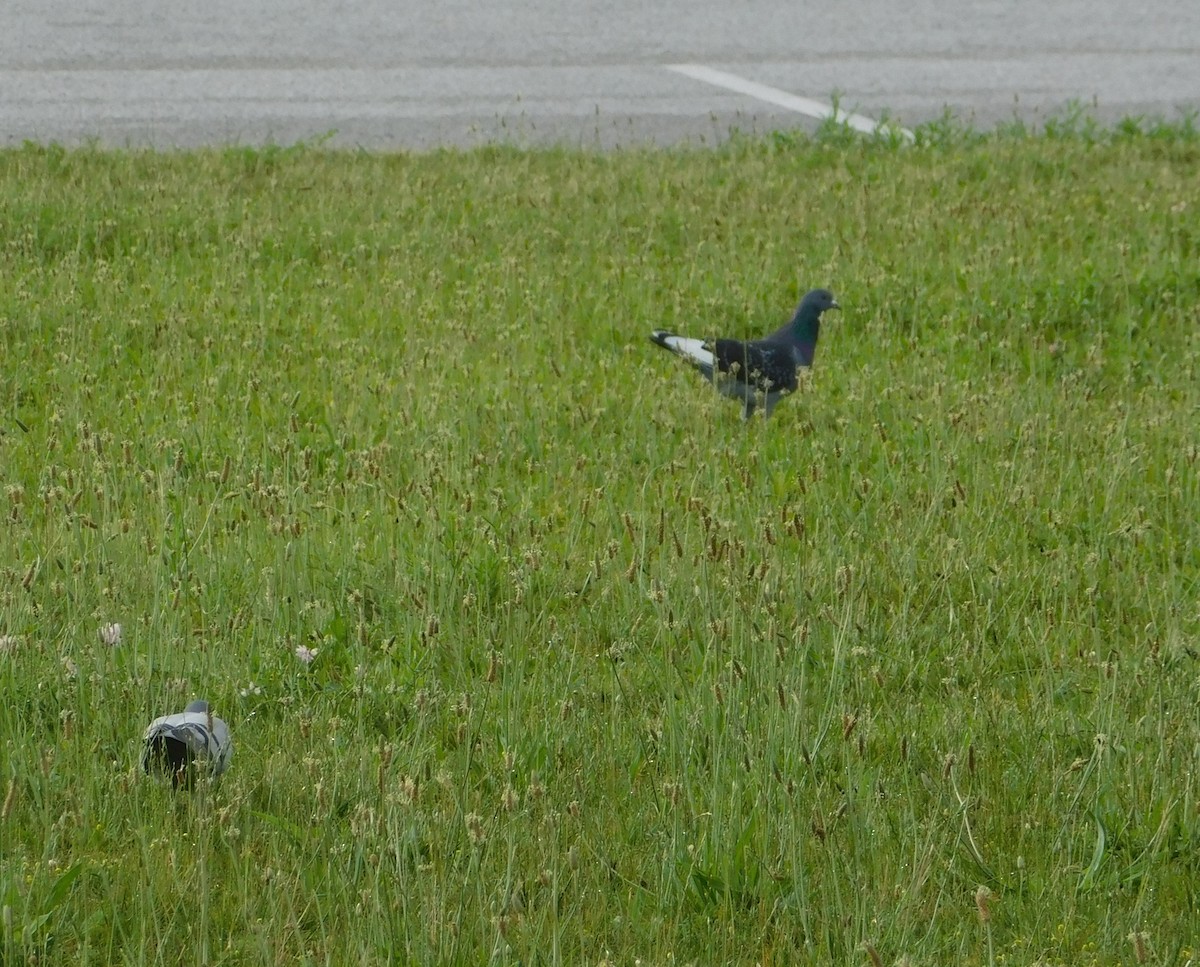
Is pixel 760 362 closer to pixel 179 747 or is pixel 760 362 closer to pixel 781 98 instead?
pixel 179 747

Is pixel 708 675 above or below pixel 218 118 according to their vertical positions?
below

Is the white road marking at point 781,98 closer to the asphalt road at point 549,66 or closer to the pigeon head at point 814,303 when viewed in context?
the asphalt road at point 549,66

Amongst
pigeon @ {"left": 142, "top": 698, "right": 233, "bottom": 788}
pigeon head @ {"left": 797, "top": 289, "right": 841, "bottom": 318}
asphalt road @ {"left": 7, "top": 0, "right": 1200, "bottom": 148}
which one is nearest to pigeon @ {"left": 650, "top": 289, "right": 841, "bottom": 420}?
pigeon head @ {"left": 797, "top": 289, "right": 841, "bottom": 318}

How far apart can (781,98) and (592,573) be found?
6942 mm

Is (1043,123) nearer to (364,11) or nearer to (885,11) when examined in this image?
A: (885,11)

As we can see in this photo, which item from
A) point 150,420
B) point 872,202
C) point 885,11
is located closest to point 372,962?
point 150,420

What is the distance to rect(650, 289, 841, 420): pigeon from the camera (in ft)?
18.5

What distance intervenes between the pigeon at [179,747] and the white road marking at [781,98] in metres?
7.08

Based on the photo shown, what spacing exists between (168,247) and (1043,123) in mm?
5596

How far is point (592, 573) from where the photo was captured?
430cm

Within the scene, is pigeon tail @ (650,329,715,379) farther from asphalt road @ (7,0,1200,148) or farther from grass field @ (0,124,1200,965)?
asphalt road @ (7,0,1200,148)

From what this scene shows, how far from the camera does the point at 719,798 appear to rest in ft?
10.1

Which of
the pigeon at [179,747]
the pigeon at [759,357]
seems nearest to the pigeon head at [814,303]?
the pigeon at [759,357]

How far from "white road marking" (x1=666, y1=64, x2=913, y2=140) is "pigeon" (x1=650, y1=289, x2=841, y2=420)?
3.63 meters
